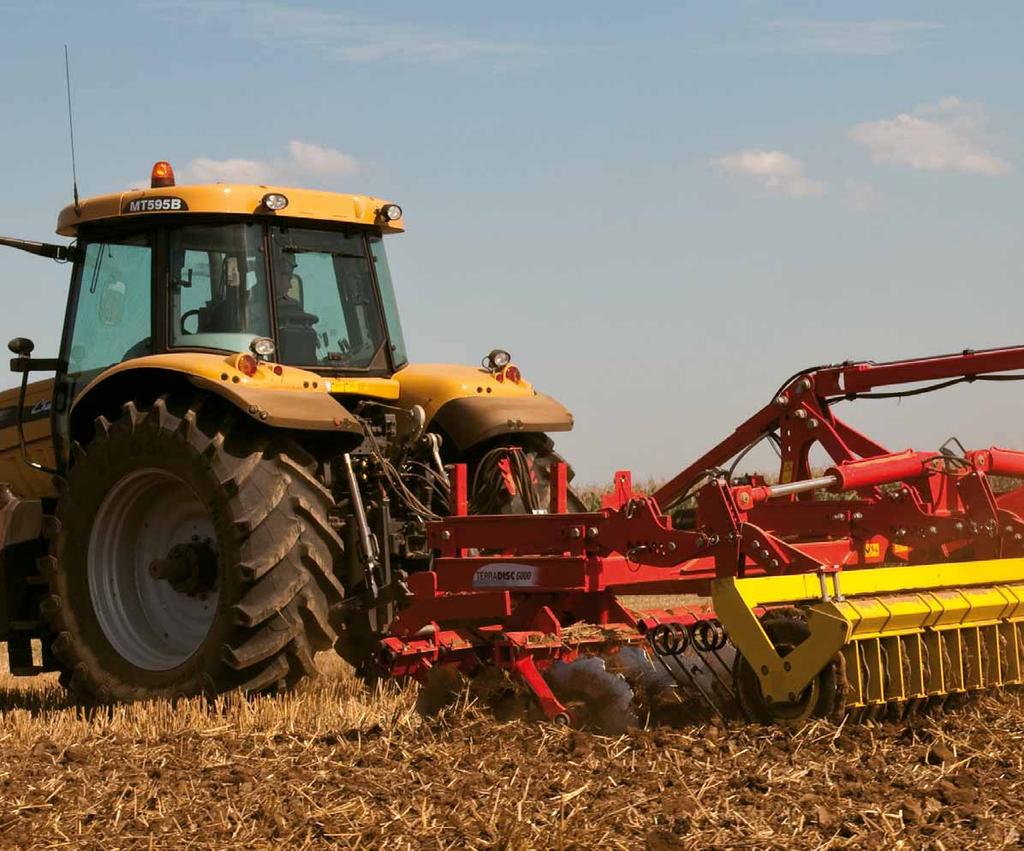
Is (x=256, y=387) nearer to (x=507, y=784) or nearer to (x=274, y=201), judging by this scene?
(x=274, y=201)

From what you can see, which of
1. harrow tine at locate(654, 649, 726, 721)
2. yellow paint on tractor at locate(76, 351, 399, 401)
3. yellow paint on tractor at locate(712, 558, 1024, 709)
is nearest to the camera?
yellow paint on tractor at locate(712, 558, 1024, 709)

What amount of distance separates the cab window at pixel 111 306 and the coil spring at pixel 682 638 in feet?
10.1

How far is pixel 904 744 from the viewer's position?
5.93 m

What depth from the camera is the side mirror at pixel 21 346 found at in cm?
868

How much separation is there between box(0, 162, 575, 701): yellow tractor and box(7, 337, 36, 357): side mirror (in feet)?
0.06

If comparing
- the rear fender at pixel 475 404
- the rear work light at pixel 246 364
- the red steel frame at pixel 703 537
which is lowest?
the red steel frame at pixel 703 537

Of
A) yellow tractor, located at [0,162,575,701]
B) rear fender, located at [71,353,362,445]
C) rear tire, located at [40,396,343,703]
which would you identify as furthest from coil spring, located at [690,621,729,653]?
rear fender, located at [71,353,362,445]

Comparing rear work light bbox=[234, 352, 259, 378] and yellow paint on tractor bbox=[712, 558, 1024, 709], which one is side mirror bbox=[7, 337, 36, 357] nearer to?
rear work light bbox=[234, 352, 259, 378]

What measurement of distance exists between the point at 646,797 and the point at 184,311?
12.8 feet

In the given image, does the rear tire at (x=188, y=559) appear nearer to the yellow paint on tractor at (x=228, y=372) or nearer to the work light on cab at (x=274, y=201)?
the yellow paint on tractor at (x=228, y=372)

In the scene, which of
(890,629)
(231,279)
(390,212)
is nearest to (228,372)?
(231,279)

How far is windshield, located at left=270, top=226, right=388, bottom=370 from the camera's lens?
8.14 meters

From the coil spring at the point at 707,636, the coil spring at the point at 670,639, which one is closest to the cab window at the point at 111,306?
the coil spring at the point at 670,639

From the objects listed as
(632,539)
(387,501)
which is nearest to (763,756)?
(632,539)
